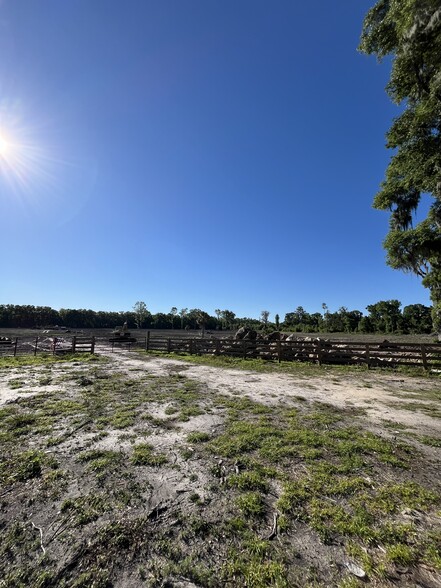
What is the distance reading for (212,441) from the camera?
14.0ft

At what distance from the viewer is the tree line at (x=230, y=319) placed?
69625 millimetres

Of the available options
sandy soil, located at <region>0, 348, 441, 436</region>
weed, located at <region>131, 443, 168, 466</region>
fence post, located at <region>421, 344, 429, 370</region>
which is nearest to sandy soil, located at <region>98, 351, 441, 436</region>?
sandy soil, located at <region>0, 348, 441, 436</region>

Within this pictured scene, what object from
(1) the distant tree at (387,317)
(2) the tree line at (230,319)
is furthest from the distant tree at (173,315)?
(1) the distant tree at (387,317)

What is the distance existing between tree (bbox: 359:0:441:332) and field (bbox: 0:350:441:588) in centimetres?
879

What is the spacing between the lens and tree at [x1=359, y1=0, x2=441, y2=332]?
20.6ft

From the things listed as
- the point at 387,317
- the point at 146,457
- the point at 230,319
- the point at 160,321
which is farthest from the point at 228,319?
the point at 146,457

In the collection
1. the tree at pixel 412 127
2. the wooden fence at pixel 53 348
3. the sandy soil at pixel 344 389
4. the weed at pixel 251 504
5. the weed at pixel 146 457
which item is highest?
the tree at pixel 412 127

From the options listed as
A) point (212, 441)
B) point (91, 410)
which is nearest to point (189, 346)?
point (91, 410)

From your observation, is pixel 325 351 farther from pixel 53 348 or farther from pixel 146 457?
pixel 53 348

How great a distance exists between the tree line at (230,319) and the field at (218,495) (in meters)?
49.8

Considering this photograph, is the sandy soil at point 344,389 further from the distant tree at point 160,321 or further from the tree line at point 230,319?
the distant tree at point 160,321

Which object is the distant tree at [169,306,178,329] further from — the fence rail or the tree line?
the fence rail

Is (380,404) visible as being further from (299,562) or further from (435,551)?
(299,562)

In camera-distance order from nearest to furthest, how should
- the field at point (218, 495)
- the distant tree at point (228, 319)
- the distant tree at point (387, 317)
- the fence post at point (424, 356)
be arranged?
the field at point (218, 495), the fence post at point (424, 356), the distant tree at point (387, 317), the distant tree at point (228, 319)
